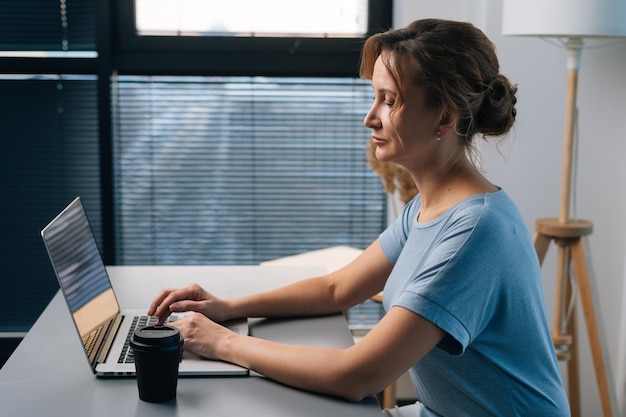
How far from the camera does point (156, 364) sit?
1.31 m

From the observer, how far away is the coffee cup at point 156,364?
1.30 meters

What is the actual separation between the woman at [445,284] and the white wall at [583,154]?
1252mm

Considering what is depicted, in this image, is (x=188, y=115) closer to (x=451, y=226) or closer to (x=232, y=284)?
(x=232, y=284)

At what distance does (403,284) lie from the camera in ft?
5.13

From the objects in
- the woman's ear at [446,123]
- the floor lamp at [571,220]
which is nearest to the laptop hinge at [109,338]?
the woman's ear at [446,123]

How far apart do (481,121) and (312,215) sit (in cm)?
181

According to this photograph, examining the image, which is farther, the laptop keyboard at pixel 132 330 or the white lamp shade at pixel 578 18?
the white lamp shade at pixel 578 18

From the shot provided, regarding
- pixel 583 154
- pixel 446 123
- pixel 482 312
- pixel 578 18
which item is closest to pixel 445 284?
pixel 482 312

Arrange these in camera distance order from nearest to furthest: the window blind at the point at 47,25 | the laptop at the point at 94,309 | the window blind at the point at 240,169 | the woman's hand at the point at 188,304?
the laptop at the point at 94,309 < the woman's hand at the point at 188,304 < the window blind at the point at 47,25 < the window blind at the point at 240,169

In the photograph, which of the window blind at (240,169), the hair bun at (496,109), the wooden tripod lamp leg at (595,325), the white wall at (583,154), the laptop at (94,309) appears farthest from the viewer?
the window blind at (240,169)

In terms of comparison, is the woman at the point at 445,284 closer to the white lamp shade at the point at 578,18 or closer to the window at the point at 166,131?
the white lamp shade at the point at 578,18

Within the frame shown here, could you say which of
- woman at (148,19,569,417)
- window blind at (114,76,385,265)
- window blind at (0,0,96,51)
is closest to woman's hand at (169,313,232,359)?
woman at (148,19,569,417)

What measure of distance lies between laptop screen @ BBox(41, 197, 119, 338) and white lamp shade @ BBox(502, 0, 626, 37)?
1.40m

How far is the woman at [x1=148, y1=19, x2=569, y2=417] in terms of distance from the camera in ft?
4.46
